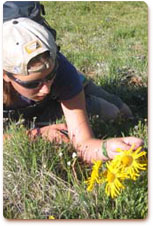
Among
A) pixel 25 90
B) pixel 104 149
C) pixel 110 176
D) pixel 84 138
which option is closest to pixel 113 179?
pixel 110 176

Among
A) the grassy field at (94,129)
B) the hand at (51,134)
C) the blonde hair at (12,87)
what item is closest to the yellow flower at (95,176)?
the grassy field at (94,129)

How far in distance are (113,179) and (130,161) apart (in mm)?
59

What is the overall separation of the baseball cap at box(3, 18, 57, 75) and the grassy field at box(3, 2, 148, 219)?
171 mm

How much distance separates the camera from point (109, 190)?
4.32 feet

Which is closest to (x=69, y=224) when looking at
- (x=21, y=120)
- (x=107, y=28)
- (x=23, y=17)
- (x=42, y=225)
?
(x=42, y=225)

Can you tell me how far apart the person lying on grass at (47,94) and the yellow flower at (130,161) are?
0.05 m

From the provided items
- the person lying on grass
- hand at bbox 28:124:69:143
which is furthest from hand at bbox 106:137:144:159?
hand at bbox 28:124:69:143

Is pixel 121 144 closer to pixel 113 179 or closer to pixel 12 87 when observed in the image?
pixel 113 179

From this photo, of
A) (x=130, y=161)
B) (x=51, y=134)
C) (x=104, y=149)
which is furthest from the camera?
(x=51, y=134)

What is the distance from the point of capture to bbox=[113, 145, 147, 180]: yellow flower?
1.27 m

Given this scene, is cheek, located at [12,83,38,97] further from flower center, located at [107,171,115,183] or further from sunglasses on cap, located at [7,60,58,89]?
flower center, located at [107,171,115,183]

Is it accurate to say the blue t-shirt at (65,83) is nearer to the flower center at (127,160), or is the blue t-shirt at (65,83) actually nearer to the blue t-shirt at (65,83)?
the blue t-shirt at (65,83)

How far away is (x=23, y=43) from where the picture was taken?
1.33m

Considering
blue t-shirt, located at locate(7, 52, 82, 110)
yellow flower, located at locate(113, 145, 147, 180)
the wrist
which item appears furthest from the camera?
blue t-shirt, located at locate(7, 52, 82, 110)
